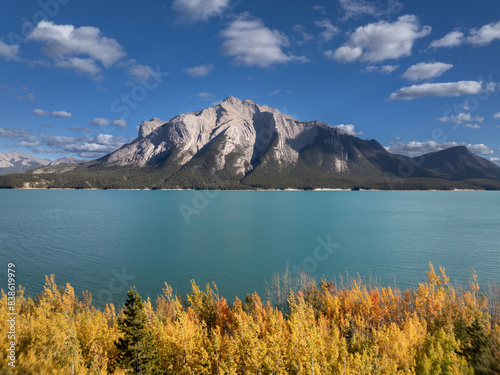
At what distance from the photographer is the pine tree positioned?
27.9 meters

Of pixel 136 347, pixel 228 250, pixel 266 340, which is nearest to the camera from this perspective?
pixel 266 340

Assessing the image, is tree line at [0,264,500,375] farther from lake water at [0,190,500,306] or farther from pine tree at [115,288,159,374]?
lake water at [0,190,500,306]

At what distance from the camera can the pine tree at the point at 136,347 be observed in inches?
1099

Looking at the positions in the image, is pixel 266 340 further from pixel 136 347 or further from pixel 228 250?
pixel 228 250

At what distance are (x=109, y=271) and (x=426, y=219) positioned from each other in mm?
147835

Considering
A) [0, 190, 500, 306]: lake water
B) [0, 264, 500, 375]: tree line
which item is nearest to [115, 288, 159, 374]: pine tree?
[0, 264, 500, 375]: tree line

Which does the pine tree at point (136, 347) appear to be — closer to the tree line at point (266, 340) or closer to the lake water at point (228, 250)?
the tree line at point (266, 340)

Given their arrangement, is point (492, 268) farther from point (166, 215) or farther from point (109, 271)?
point (166, 215)

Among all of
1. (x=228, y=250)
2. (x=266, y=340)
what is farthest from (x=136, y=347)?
(x=228, y=250)

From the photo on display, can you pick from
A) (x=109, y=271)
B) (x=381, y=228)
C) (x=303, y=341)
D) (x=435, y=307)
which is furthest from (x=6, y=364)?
(x=381, y=228)

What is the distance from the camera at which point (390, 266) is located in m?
73.7

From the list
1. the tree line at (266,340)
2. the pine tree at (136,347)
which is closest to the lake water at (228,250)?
the tree line at (266,340)

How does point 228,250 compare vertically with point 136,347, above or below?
below

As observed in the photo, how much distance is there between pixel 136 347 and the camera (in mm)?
28109
